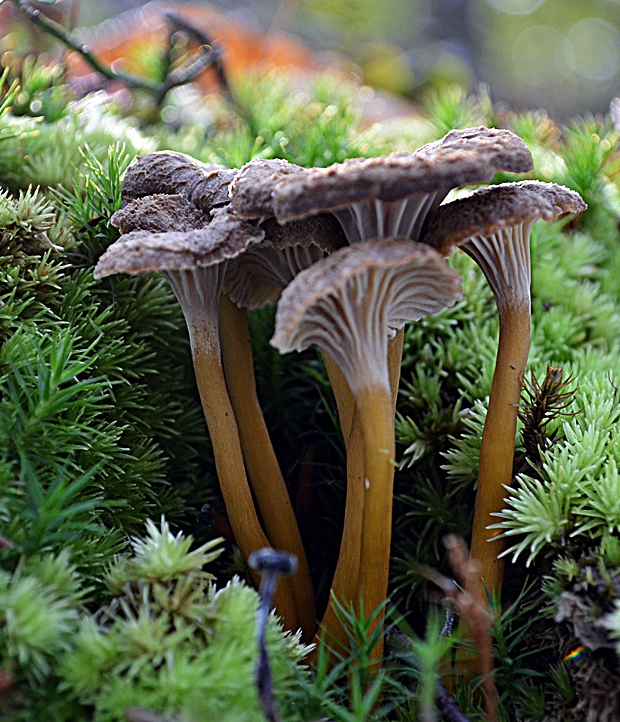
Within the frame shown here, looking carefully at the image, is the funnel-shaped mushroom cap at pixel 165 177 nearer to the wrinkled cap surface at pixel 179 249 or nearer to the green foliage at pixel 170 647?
the wrinkled cap surface at pixel 179 249

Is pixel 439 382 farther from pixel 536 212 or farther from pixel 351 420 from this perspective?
pixel 536 212

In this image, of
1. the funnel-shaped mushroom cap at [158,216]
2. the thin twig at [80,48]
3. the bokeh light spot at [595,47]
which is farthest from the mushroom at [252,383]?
the bokeh light spot at [595,47]

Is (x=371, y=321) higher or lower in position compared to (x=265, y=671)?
higher

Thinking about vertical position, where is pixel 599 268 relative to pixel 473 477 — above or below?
above

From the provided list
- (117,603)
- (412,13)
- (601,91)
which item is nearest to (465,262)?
(117,603)

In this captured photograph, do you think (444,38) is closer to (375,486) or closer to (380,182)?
(380,182)

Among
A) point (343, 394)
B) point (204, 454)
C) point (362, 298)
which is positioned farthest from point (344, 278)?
point (204, 454)
